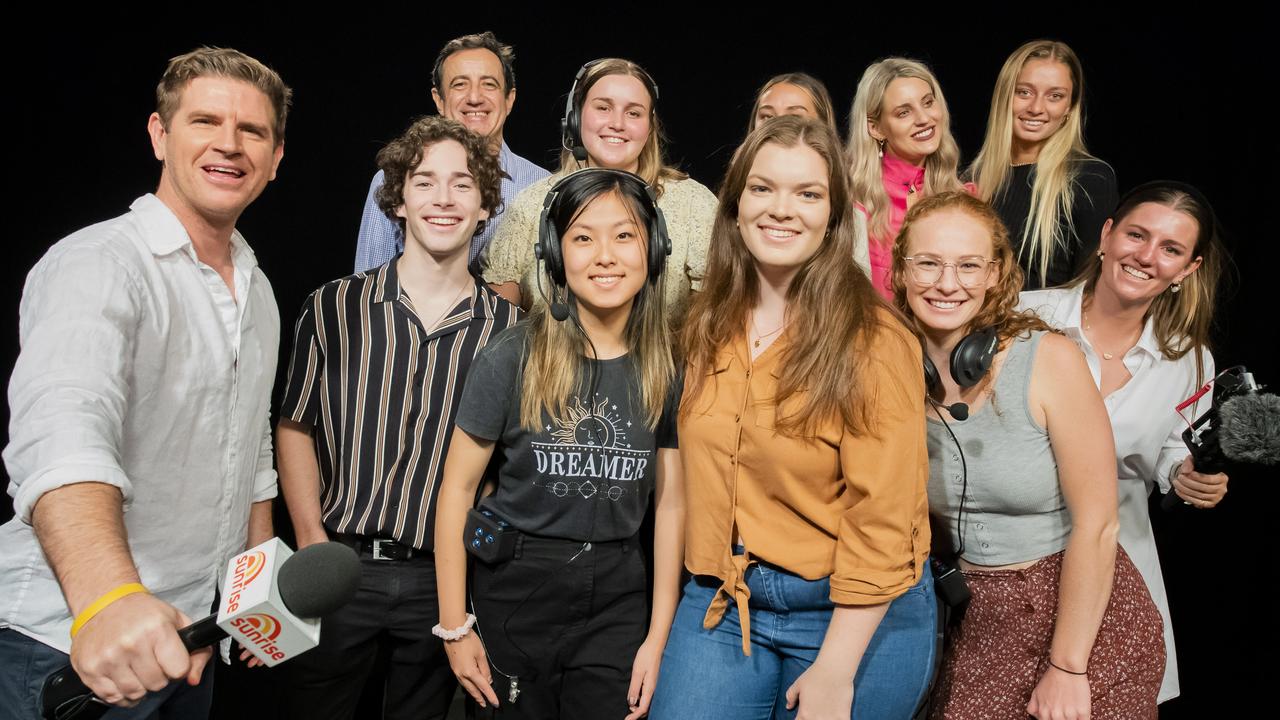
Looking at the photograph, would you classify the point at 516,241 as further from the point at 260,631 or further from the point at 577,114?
the point at 260,631

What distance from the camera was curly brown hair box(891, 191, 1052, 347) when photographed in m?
1.83

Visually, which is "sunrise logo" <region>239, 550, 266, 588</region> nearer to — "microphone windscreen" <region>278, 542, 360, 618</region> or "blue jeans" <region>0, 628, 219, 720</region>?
"microphone windscreen" <region>278, 542, 360, 618</region>

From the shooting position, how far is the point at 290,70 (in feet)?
12.1

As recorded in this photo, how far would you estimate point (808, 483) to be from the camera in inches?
65.8

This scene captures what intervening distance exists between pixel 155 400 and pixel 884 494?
122 cm

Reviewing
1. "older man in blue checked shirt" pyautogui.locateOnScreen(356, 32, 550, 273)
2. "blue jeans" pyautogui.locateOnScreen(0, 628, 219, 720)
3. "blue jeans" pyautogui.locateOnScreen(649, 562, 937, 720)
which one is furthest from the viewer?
"older man in blue checked shirt" pyautogui.locateOnScreen(356, 32, 550, 273)

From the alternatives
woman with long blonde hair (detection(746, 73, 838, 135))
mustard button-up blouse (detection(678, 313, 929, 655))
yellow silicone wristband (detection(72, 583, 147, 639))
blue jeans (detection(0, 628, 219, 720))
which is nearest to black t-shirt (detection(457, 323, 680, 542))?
mustard button-up blouse (detection(678, 313, 929, 655))

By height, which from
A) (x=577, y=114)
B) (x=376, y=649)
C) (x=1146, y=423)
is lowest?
(x=376, y=649)

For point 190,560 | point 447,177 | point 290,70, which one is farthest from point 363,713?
point 290,70

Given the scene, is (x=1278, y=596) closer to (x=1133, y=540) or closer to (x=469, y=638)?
(x=1133, y=540)

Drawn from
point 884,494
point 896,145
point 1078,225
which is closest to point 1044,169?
point 1078,225

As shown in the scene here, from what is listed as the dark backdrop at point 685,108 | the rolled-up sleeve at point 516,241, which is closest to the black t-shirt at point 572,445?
the rolled-up sleeve at point 516,241

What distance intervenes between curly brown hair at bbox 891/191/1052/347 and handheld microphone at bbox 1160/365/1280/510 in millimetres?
502

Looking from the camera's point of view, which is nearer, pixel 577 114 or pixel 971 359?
pixel 971 359
